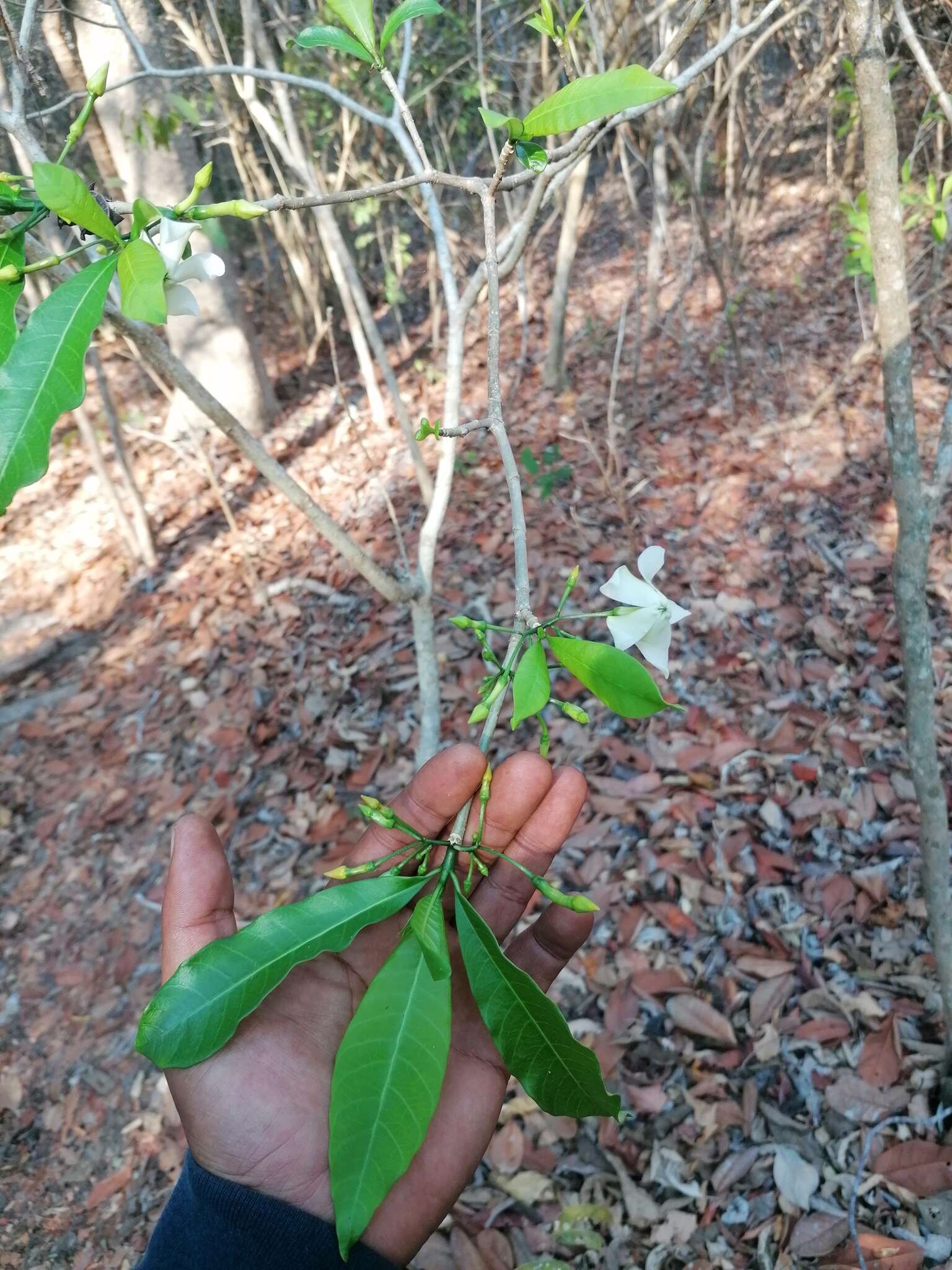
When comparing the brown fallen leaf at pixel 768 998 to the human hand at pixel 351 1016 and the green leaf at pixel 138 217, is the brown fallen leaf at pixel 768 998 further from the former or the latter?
the green leaf at pixel 138 217

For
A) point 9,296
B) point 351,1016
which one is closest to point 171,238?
point 9,296

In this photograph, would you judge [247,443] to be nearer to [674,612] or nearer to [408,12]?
[408,12]

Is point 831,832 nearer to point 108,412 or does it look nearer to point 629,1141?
point 629,1141

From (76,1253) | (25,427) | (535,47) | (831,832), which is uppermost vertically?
(535,47)

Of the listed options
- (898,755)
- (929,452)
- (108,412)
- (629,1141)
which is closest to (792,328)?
(929,452)

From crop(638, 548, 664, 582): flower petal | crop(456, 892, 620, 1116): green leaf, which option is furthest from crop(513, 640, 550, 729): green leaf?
crop(456, 892, 620, 1116): green leaf

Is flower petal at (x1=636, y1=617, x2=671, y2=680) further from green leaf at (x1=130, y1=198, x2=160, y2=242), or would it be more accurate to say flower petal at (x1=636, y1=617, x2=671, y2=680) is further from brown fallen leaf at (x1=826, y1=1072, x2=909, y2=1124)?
brown fallen leaf at (x1=826, y1=1072, x2=909, y2=1124)

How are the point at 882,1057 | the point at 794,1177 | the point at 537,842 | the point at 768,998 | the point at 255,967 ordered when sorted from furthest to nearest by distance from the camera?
the point at 768,998 → the point at 882,1057 → the point at 794,1177 → the point at 537,842 → the point at 255,967

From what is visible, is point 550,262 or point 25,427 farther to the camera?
point 550,262
